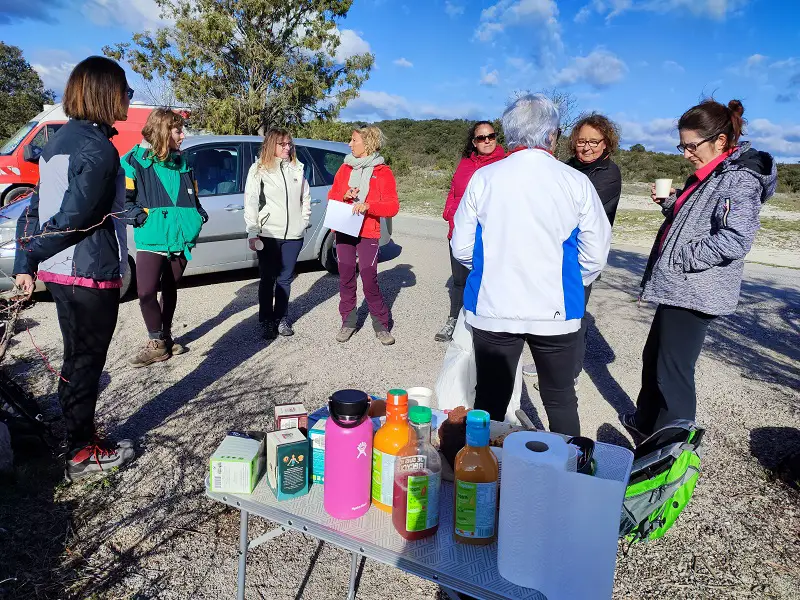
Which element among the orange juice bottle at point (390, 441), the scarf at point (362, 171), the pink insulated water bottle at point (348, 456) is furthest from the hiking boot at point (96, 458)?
the scarf at point (362, 171)

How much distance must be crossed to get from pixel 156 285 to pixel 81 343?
187 centimetres

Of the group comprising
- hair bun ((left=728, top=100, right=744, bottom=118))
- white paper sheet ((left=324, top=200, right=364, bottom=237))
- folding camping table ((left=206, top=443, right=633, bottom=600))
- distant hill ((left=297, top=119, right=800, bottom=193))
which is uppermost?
distant hill ((left=297, top=119, right=800, bottom=193))

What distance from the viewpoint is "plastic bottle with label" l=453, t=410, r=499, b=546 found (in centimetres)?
165

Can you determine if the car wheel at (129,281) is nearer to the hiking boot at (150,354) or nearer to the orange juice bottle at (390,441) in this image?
the hiking boot at (150,354)

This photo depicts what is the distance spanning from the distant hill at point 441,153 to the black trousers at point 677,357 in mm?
4548

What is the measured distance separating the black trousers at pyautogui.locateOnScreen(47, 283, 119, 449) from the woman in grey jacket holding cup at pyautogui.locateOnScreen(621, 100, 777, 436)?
9.59 ft

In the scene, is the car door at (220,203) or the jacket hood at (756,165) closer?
the jacket hood at (756,165)

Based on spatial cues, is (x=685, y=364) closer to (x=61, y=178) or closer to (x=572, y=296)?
(x=572, y=296)

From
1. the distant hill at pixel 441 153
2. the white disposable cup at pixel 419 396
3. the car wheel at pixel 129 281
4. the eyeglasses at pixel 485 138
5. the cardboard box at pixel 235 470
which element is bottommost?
the car wheel at pixel 129 281

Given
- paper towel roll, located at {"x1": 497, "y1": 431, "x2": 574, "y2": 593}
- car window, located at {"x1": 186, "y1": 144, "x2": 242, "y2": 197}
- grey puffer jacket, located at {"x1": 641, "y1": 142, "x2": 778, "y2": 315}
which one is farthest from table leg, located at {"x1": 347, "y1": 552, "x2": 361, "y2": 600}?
car window, located at {"x1": 186, "y1": 144, "x2": 242, "y2": 197}

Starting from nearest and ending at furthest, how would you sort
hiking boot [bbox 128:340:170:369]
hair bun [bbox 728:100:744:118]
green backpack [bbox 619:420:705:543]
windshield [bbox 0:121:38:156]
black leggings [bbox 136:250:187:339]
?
green backpack [bbox 619:420:705:543]
hair bun [bbox 728:100:744:118]
black leggings [bbox 136:250:187:339]
hiking boot [bbox 128:340:170:369]
windshield [bbox 0:121:38:156]

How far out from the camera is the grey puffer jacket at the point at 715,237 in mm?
2908

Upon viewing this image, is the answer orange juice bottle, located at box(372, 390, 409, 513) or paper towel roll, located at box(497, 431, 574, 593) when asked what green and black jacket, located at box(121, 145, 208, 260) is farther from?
paper towel roll, located at box(497, 431, 574, 593)

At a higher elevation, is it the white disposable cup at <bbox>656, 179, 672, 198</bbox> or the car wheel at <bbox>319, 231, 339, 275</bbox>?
the white disposable cup at <bbox>656, 179, 672, 198</bbox>
